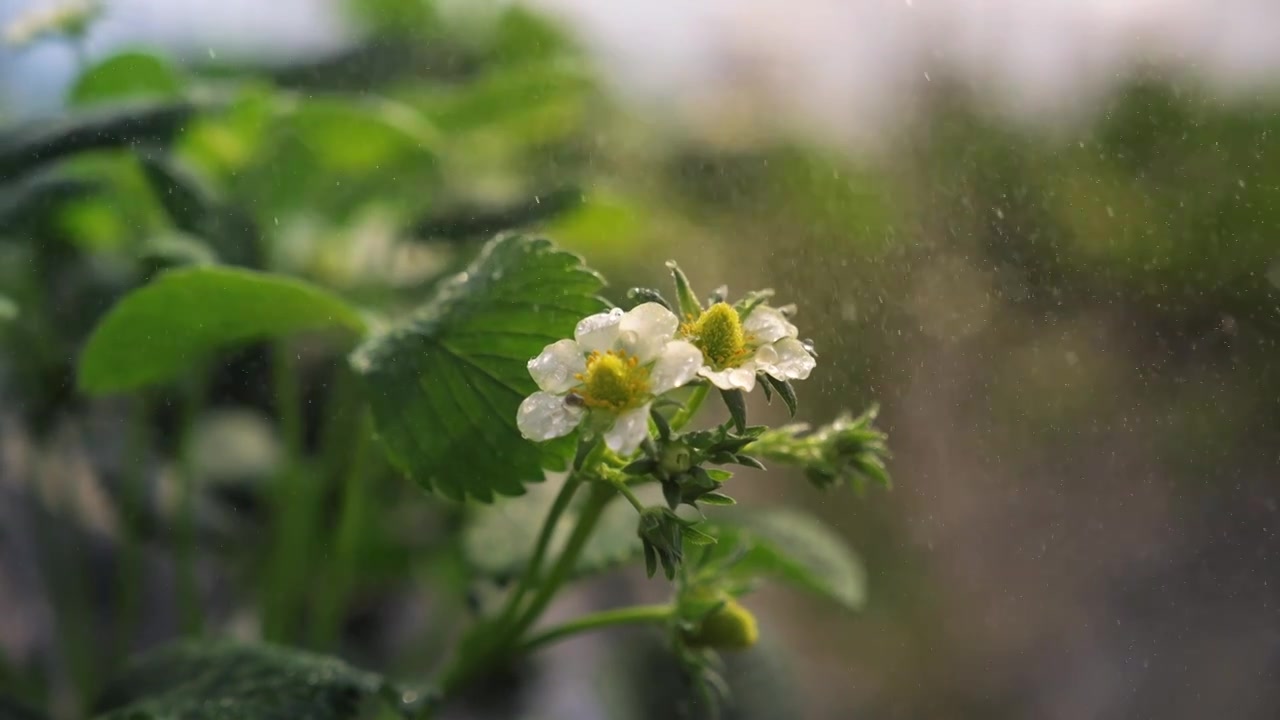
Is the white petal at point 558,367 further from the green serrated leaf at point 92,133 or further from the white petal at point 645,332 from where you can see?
the green serrated leaf at point 92,133

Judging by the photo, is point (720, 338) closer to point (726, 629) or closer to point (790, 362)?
point (790, 362)

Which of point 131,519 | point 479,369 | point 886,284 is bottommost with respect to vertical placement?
point 131,519

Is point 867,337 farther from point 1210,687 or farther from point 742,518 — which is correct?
point 1210,687

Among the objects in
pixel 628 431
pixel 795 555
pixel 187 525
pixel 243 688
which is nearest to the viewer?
pixel 628 431

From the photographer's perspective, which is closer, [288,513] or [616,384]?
[616,384]

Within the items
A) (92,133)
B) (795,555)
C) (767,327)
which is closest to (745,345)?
(767,327)

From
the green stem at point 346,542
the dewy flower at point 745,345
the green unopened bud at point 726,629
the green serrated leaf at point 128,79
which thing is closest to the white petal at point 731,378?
the dewy flower at point 745,345

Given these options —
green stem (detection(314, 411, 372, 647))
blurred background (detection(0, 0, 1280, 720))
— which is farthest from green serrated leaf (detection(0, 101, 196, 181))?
green stem (detection(314, 411, 372, 647))
